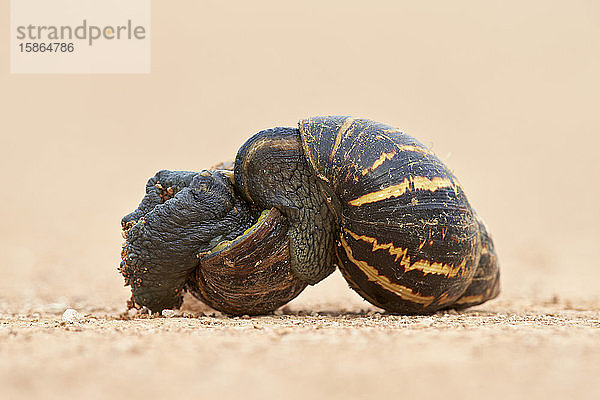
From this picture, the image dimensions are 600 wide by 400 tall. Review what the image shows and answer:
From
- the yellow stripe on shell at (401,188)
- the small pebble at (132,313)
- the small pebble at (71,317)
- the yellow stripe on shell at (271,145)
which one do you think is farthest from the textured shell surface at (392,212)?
the small pebble at (71,317)

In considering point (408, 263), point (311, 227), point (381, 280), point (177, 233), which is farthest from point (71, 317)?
point (408, 263)

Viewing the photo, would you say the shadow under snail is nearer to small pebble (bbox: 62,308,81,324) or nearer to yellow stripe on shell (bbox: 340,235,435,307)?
yellow stripe on shell (bbox: 340,235,435,307)

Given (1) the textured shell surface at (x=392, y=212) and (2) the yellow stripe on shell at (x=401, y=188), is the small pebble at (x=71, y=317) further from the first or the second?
(2) the yellow stripe on shell at (x=401, y=188)

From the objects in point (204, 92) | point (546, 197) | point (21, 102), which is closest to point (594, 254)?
point (546, 197)

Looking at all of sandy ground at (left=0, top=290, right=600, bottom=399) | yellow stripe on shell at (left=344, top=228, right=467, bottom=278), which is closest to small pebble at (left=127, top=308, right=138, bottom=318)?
sandy ground at (left=0, top=290, right=600, bottom=399)

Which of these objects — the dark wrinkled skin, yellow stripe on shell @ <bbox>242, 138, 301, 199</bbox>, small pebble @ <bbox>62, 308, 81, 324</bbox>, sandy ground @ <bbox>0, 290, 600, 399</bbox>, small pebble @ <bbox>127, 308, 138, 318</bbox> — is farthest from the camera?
small pebble @ <bbox>127, 308, 138, 318</bbox>

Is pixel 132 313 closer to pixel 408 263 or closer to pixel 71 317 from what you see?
pixel 71 317

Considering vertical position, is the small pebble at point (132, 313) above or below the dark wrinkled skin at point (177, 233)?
below
